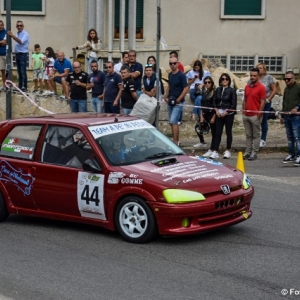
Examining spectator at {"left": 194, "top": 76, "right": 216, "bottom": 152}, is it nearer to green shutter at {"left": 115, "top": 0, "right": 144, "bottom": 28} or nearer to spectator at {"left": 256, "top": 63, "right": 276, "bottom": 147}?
spectator at {"left": 256, "top": 63, "right": 276, "bottom": 147}

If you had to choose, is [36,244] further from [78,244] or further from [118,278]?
[118,278]

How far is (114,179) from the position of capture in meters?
8.91

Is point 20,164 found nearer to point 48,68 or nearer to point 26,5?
point 48,68

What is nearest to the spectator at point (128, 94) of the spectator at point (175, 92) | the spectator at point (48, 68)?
the spectator at point (175, 92)

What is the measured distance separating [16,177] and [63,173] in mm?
828

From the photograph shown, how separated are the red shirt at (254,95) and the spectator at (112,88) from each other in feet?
9.40

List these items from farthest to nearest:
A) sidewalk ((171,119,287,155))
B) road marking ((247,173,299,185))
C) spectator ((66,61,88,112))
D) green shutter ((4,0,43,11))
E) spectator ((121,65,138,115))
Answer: green shutter ((4,0,43,11))
spectator ((66,61,88,112))
sidewalk ((171,119,287,155))
spectator ((121,65,138,115))
road marking ((247,173,299,185))

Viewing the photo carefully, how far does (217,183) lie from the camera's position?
28.9 ft

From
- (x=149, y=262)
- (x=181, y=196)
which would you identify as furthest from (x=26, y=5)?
(x=149, y=262)

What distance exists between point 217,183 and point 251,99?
24.0 ft

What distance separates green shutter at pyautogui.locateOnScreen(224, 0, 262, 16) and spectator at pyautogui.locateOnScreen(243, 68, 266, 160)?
500 inches

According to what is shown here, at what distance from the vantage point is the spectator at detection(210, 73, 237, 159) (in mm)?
15891

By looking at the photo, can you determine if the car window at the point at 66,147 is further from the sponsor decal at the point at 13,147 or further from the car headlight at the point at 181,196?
the car headlight at the point at 181,196

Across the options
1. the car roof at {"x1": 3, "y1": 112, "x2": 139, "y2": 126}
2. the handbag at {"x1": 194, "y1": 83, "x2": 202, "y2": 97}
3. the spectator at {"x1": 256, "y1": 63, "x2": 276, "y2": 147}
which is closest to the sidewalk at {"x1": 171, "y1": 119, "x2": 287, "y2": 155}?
the spectator at {"x1": 256, "y1": 63, "x2": 276, "y2": 147}
